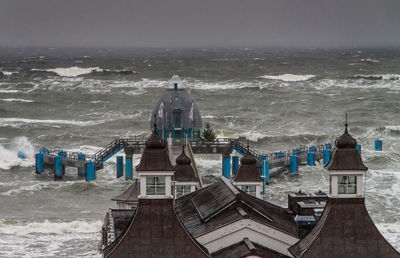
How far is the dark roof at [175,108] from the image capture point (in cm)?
5184

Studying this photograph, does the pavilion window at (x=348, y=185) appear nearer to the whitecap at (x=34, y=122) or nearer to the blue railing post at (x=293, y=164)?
the blue railing post at (x=293, y=164)

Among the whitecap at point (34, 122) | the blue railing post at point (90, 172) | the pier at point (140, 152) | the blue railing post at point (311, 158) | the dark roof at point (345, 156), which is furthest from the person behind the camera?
the whitecap at point (34, 122)

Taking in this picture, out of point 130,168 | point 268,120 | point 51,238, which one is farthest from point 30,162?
point 268,120

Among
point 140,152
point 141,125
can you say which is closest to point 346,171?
point 140,152

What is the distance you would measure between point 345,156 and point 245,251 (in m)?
3.70

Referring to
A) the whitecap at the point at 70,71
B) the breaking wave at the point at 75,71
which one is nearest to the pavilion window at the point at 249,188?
the breaking wave at the point at 75,71

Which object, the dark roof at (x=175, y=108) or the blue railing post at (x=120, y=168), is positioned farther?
the blue railing post at (x=120, y=168)

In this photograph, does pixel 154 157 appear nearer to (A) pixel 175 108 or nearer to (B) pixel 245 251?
(B) pixel 245 251

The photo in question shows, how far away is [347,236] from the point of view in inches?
835

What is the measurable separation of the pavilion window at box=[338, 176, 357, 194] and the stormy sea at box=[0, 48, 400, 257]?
16.6m

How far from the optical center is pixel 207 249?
2233cm

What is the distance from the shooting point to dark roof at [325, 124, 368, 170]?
21453 mm

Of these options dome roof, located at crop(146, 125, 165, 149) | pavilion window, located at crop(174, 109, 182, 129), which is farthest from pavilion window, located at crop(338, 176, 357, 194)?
pavilion window, located at crop(174, 109, 182, 129)

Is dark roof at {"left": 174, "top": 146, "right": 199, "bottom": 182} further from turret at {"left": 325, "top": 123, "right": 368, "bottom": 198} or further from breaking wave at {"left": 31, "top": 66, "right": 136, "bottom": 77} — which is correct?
breaking wave at {"left": 31, "top": 66, "right": 136, "bottom": 77}
